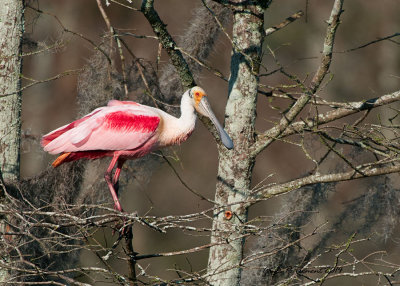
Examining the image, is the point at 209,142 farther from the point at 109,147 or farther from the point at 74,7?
the point at 109,147

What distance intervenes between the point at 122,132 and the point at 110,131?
4.0 inches

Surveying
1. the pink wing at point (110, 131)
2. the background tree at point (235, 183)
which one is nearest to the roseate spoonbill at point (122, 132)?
the pink wing at point (110, 131)

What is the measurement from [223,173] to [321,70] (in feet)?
4.07

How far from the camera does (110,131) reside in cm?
712

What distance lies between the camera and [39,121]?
18.2 m

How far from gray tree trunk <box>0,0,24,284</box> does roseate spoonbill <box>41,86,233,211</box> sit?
338 millimetres

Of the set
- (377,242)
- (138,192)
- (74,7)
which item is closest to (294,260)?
(377,242)

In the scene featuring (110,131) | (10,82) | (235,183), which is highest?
(10,82)

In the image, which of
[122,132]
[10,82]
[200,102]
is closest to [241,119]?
[200,102]

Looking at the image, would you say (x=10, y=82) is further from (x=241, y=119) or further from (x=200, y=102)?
(x=241, y=119)

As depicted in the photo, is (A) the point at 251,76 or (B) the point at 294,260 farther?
(B) the point at 294,260

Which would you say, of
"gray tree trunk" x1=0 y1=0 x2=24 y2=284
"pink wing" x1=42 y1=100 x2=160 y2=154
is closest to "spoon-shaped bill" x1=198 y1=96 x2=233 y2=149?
"pink wing" x1=42 y1=100 x2=160 y2=154

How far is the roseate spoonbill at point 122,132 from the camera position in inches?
275

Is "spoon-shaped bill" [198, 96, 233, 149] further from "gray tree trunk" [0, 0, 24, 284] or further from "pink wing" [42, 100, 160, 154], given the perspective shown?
"gray tree trunk" [0, 0, 24, 284]
